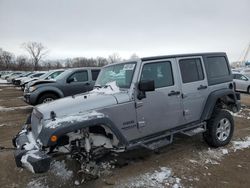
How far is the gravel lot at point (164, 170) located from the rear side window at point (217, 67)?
5.39ft

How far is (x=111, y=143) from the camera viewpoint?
3.80m

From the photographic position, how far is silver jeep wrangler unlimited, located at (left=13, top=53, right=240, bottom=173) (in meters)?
3.34

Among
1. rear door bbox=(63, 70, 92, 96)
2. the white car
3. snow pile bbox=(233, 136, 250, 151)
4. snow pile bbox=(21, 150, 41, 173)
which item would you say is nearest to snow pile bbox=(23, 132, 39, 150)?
snow pile bbox=(21, 150, 41, 173)

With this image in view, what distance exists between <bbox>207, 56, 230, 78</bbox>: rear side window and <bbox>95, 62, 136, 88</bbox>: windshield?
1.95m

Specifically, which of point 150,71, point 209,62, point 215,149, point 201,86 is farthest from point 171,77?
point 215,149

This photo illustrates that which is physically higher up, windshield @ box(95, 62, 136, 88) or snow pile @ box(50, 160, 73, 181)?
windshield @ box(95, 62, 136, 88)

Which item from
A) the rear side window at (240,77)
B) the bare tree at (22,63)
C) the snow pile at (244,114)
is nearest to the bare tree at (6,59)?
the bare tree at (22,63)

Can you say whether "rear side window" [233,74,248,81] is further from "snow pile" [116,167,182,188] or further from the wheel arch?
"snow pile" [116,167,182,188]

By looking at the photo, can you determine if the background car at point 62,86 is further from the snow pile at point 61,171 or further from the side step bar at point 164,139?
the side step bar at point 164,139

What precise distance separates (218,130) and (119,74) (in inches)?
103

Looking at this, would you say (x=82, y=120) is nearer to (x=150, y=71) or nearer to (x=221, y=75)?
(x=150, y=71)

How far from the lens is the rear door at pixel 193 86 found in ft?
15.3

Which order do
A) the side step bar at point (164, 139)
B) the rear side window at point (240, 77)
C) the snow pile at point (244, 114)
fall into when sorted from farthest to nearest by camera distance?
the rear side window at point (240, 77) → the snow pile at point (244, 114) → the side step bar at point (164, 139)

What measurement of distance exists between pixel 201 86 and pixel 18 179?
3.90m
